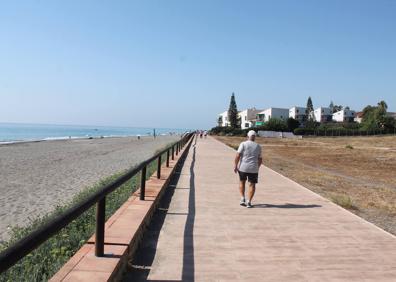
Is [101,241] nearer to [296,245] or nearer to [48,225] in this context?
[48,225]

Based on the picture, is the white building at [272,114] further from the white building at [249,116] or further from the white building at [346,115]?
the white building at [346,115]

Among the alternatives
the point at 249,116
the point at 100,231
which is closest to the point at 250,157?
the point at 100,231

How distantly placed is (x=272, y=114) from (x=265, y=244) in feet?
478

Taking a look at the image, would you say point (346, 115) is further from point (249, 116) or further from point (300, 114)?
point (249, 116)

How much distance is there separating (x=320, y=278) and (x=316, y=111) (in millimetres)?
163906

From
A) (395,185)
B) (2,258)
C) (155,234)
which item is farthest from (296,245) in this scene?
(395,185)

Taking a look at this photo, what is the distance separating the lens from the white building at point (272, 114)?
150 meters

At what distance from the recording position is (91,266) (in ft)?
14.5

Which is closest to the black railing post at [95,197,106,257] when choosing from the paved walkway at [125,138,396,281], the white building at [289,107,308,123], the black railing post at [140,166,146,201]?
the paved walkway at [125,138,396,281]

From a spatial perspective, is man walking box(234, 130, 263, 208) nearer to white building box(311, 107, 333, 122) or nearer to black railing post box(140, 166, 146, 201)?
black railing post box(140, 166, 146, 201)

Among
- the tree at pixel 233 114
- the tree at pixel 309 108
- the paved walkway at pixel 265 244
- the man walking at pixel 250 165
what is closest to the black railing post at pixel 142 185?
the paved walkway at pixel 265 244

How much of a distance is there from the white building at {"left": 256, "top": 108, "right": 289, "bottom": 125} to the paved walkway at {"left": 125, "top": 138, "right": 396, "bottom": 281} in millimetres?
140670

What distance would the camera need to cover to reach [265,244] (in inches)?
253

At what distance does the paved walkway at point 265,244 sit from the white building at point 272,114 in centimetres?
14067
